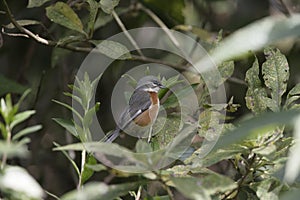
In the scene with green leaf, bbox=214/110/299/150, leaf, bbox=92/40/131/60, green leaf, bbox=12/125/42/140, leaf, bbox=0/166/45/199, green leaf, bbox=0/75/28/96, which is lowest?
green leaf, bbox=0/75/28/96

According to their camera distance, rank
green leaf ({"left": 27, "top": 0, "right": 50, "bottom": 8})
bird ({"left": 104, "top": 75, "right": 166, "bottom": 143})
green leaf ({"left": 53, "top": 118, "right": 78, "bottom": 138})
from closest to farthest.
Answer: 1. green leaf ({"left": 53, "top": 118, "right": 78, "bottom": 138})
2. bird ({"left": 104, "top": 75, "right": 166, "bottom": 143})
3. green leaf ({"left": 27, "top": 0, "right": 50, "bottom": 8})

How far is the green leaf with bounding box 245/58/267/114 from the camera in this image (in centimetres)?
96

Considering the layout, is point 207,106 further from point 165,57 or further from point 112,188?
point 165,57

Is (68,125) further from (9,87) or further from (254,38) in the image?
(9,87)

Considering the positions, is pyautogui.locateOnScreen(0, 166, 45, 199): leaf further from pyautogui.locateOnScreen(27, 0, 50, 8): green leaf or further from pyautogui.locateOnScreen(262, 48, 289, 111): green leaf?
pyautogui.locateOnScreen(27, 0, 50, 8): green leaf

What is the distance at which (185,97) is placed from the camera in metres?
1.04

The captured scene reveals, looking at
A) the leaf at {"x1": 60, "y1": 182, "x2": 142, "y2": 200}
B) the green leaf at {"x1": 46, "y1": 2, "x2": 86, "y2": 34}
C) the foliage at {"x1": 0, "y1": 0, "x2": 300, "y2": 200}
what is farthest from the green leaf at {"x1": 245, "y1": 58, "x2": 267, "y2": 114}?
the green leaf at {"x1": 46, "y1": 2, "x2": 86, "y2": 34}

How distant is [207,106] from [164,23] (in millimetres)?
1000

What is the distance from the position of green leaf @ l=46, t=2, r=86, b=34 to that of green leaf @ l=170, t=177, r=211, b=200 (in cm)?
59

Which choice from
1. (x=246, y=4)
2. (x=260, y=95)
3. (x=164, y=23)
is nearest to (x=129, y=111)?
(x=260, y=95)

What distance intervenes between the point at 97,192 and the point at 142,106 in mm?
685

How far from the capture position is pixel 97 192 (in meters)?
0.68

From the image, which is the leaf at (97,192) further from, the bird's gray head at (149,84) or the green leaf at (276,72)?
the bird's gray head at (149,84)

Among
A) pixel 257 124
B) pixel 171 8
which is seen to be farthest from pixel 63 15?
pixel 257 124
